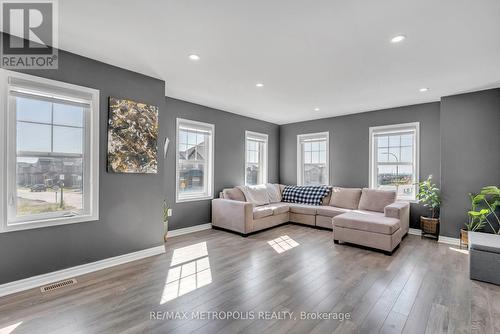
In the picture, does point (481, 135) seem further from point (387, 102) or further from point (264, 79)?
point (264, 79)

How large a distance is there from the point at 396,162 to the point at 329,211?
1.78m

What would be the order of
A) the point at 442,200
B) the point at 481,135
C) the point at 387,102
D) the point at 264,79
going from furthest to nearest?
the point at 387,102 → the point at 442,200 → the point at 481,135 → the point at 264,79

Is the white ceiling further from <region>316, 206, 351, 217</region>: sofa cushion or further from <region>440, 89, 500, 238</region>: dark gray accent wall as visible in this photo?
<region>316, 206, 351, 217</region>: sofa cushion

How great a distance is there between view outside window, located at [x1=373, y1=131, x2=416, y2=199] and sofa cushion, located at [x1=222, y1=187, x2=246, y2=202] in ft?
9.86

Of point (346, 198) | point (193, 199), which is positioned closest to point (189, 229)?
point (193, 199)

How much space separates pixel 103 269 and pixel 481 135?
584cm

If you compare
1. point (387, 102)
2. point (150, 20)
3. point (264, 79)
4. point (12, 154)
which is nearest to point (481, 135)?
point (387, 102)

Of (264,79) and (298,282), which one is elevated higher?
(264,79)

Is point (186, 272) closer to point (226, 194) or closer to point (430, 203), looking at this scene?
point (226, 194)

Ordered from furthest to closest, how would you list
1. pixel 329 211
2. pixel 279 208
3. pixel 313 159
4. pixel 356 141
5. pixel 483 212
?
pixel 313 159
pixel 356 141
pixel 279 208
pixel 329 211
pixel 483 212

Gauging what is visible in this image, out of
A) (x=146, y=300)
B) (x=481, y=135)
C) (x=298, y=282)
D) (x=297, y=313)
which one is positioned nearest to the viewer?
(x=297, y=313)

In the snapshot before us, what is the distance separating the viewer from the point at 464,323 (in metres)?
1.97

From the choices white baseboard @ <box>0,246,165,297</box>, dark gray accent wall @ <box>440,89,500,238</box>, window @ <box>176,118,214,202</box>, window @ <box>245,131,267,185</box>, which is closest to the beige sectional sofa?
window @ <box>176,118,214,202</box>

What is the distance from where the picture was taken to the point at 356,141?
5543 millimetres
